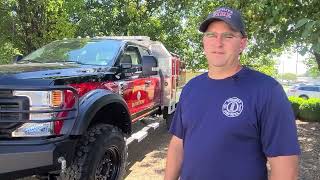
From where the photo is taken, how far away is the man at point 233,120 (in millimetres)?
2092

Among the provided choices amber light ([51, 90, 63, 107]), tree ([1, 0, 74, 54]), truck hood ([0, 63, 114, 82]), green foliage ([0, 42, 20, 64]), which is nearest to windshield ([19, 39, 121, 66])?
truck hood ([0, 63, 114, 82])

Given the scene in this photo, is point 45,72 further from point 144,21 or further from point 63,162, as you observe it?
point 144,21

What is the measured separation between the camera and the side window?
20.6 ft

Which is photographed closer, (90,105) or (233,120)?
(233,120)

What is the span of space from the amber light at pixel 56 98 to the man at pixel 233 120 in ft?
6.59

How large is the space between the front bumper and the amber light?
35cm

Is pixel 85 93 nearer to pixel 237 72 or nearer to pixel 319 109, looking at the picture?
pixel 237 72

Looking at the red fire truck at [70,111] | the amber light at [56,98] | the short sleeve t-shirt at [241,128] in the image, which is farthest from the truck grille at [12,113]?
the short sleeve t-shirt at [241,128]

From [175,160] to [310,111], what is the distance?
12.4 m

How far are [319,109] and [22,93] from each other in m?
11.7

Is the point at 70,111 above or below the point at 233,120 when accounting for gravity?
below

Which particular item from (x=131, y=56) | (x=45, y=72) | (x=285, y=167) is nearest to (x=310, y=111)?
(x=131, y=56)

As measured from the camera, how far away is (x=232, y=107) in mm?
2127

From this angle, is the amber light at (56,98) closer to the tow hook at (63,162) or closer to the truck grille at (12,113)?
the truck grille at (12,113)
